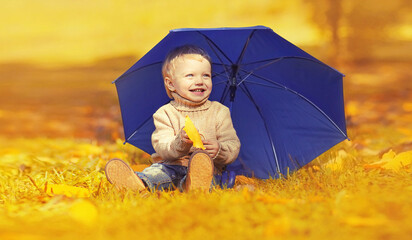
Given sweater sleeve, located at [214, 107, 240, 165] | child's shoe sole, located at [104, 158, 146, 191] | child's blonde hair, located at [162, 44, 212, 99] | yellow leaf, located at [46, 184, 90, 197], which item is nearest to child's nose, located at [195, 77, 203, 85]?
child's blonde hair, located at [162, 44, 212, 99]

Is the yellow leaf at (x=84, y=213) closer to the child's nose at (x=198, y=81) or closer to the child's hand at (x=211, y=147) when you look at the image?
the child's hand at (x=211, y=147)

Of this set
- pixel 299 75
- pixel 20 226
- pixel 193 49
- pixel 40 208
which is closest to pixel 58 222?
pixel 20 226

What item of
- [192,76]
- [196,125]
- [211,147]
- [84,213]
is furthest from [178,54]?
[84,213]

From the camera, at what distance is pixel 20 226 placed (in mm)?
2379

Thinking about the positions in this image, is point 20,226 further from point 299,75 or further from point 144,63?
point 299,75

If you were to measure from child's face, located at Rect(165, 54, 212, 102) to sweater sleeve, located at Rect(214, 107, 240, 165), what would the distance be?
25 cm

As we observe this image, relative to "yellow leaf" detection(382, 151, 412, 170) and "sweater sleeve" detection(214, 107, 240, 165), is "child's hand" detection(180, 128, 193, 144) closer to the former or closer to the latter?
"sweater sleeve" detection(214, 107, 240, 165)

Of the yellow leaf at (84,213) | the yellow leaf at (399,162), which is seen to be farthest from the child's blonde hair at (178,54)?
the yellow leaf at (399,162)

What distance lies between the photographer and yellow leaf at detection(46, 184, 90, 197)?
10.5ft

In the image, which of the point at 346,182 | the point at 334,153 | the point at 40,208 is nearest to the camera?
the point at 40,208

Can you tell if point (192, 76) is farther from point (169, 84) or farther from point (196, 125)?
point (196, 125)

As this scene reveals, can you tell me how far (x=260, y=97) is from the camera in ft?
12.3

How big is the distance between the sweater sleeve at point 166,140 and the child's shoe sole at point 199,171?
143mm

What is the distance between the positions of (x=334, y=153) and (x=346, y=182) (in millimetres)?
1195
